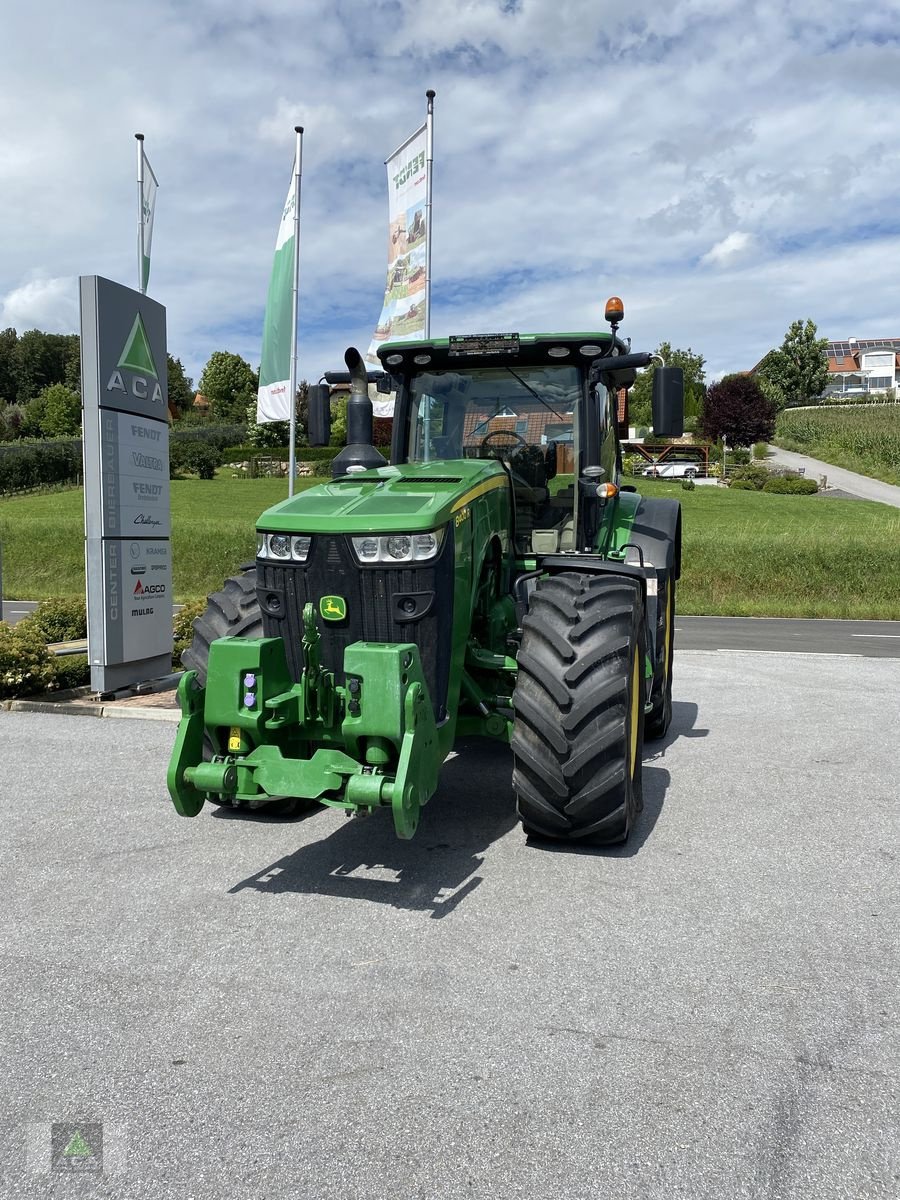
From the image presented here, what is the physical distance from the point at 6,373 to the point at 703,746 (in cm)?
8271

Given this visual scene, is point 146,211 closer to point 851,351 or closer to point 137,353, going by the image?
point 137,353

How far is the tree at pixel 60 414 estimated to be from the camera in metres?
64.1

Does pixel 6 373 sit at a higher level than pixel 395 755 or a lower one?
higher

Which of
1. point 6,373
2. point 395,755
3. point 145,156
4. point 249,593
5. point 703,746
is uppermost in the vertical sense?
point 6,373

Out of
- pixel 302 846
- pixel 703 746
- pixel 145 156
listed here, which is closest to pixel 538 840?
pixel 302 846

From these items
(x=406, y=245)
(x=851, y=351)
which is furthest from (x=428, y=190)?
(x=851, y=351)

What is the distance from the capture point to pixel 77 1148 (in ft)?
8.50

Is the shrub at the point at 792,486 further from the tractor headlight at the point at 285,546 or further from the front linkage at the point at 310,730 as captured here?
the front linkage at the point at 310,730

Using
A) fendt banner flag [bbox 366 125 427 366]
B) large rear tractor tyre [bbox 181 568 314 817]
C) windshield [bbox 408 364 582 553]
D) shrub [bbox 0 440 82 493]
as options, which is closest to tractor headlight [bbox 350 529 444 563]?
large rear tractor tyre [bbox 181 568 314 817]

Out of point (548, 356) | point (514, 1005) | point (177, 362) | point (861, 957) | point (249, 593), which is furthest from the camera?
point (177, 362)

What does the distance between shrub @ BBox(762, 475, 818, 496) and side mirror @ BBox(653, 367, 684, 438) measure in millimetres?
38181

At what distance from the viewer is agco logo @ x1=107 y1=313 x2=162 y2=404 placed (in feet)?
28.5

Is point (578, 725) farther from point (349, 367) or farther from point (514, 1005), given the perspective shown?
point (349, 367)

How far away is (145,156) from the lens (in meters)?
12.4
